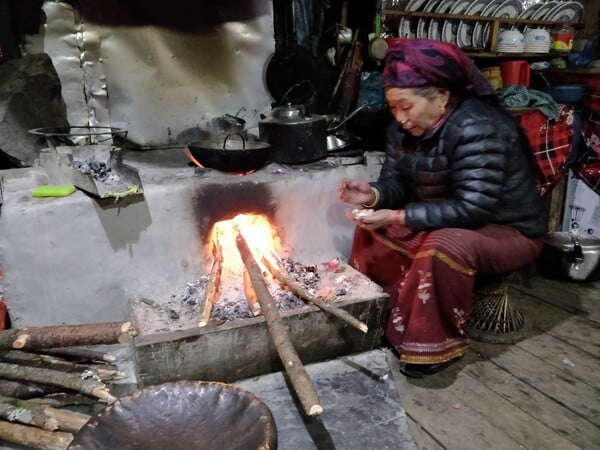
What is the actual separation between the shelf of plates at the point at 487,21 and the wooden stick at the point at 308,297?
210 centimetres

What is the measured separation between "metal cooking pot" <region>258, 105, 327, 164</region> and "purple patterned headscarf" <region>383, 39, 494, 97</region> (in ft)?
2.47

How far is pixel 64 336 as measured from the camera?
2488 millimetres

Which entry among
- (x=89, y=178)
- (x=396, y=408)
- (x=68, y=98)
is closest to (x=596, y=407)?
(x=396, y=408)

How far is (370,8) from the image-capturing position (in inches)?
152

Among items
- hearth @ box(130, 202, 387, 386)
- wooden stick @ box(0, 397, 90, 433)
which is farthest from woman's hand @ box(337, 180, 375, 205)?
wooden stick @ box(0, 397, 90, 433)

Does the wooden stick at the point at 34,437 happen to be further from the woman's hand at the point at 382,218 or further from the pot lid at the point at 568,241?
the pot lid at the point at 568,241

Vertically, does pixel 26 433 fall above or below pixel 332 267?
below

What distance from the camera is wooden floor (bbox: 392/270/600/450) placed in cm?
229

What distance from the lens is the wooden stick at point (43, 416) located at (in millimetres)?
2119

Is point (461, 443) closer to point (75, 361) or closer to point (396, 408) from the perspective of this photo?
point (396, 408)

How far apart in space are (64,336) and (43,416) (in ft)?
1.41

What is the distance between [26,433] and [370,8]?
356 cm

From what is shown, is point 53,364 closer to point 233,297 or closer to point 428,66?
point 233,297

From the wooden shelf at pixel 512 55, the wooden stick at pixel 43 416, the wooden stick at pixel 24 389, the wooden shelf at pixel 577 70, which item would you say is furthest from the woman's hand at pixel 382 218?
the wooden shelf at pixel 577 70
